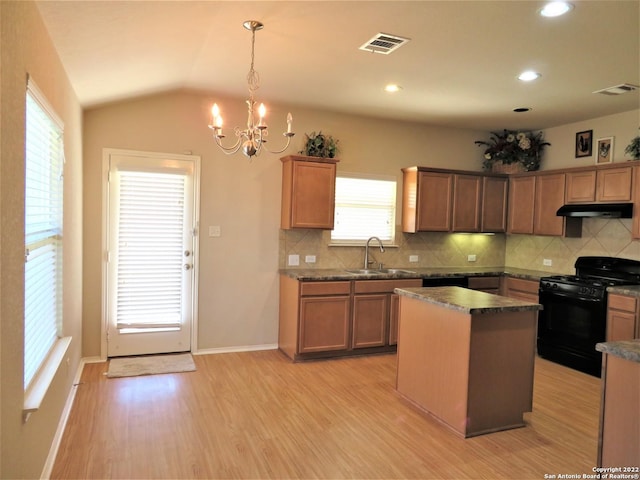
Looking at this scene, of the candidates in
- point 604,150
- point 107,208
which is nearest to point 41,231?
point 107,208

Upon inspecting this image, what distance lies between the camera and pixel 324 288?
458 cm

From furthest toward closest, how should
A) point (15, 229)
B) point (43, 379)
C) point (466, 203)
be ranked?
point (466, 203) < point (43, 379) < point (15, 229)

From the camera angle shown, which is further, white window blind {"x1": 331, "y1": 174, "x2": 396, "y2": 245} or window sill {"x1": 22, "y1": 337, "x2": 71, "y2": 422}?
white window blind {"x1": 331, "y1": 174, "x2": 396, "y2": 245}

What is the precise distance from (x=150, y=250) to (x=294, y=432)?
94.5 inches

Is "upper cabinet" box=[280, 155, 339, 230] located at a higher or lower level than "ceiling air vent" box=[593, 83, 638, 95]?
lower

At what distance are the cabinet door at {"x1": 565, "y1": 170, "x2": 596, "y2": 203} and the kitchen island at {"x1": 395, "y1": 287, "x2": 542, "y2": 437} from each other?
2354 mm

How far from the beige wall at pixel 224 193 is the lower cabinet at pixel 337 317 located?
0.37m

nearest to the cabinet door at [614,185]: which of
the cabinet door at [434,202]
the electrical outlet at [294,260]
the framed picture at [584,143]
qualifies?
the framed picture at [584,143]

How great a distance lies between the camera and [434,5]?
8.26ft

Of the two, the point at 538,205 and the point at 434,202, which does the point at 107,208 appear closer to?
the point at 434,202

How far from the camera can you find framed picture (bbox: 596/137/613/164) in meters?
4.94

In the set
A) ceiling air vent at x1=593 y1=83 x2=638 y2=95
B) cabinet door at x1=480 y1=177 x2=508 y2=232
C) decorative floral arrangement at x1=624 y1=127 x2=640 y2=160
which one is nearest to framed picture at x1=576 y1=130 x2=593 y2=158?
decorative floral arrangement at x1=624 y1=127 x2=640 y2=160

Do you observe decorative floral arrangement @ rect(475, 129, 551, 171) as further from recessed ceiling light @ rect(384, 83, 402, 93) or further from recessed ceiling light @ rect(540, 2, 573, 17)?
recessed ceiling light @ rect(540, 2, 573, 17)

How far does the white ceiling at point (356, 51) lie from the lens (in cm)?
254
